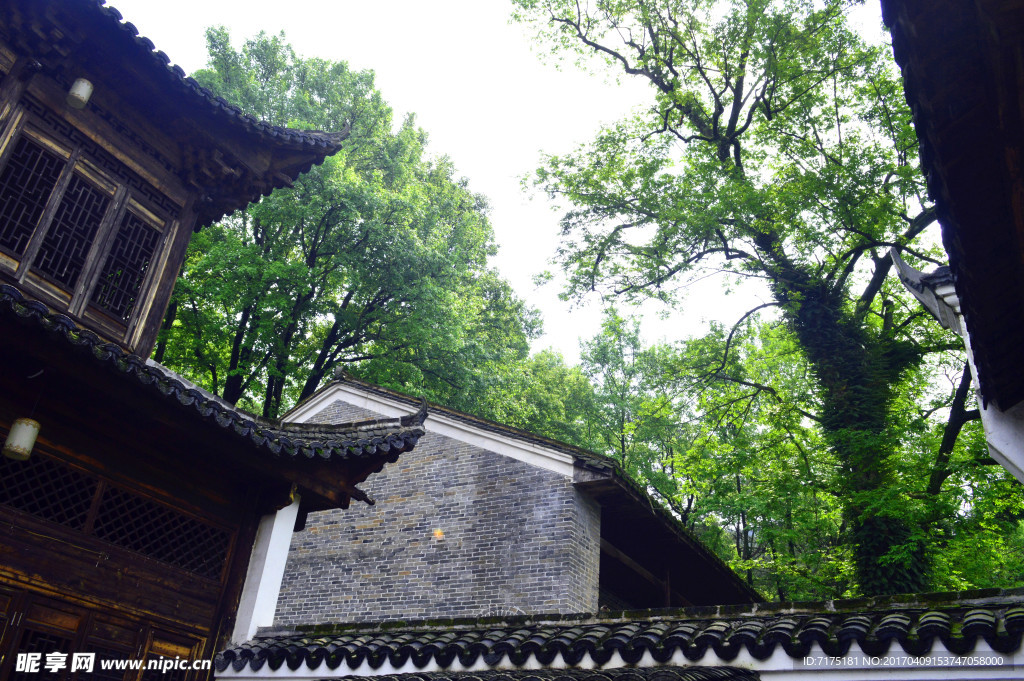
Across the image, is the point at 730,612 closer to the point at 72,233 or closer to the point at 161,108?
the point at 72,233

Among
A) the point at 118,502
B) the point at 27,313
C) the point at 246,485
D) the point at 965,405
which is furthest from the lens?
the point at 965,405

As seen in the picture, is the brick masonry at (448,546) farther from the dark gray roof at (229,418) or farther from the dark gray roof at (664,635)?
the dark gray roof at (229,418)

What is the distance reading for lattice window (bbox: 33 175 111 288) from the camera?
6695 mm

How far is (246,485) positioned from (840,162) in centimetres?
1388

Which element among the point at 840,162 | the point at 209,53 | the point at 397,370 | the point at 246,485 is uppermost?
the point at 209,53

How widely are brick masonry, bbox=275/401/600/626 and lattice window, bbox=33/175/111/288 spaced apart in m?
6.54

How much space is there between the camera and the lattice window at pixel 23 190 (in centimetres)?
641

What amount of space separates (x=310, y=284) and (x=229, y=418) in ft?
43.3

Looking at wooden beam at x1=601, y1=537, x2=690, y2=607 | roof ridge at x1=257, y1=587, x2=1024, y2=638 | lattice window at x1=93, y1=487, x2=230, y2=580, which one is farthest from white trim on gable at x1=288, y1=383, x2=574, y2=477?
lattice window at x1=93, y1=487, x2=230, y2=580

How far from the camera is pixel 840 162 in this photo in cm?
1552

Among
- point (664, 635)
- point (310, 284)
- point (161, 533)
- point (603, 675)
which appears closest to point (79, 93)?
point (161, 533)

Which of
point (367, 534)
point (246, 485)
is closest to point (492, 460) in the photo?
point (367, 534)

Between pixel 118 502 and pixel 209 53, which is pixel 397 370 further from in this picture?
pixel 118 502

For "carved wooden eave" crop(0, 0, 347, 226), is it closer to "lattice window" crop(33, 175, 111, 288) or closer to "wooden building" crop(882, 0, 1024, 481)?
"lattice window" crop(33, 175, 111, 288)
